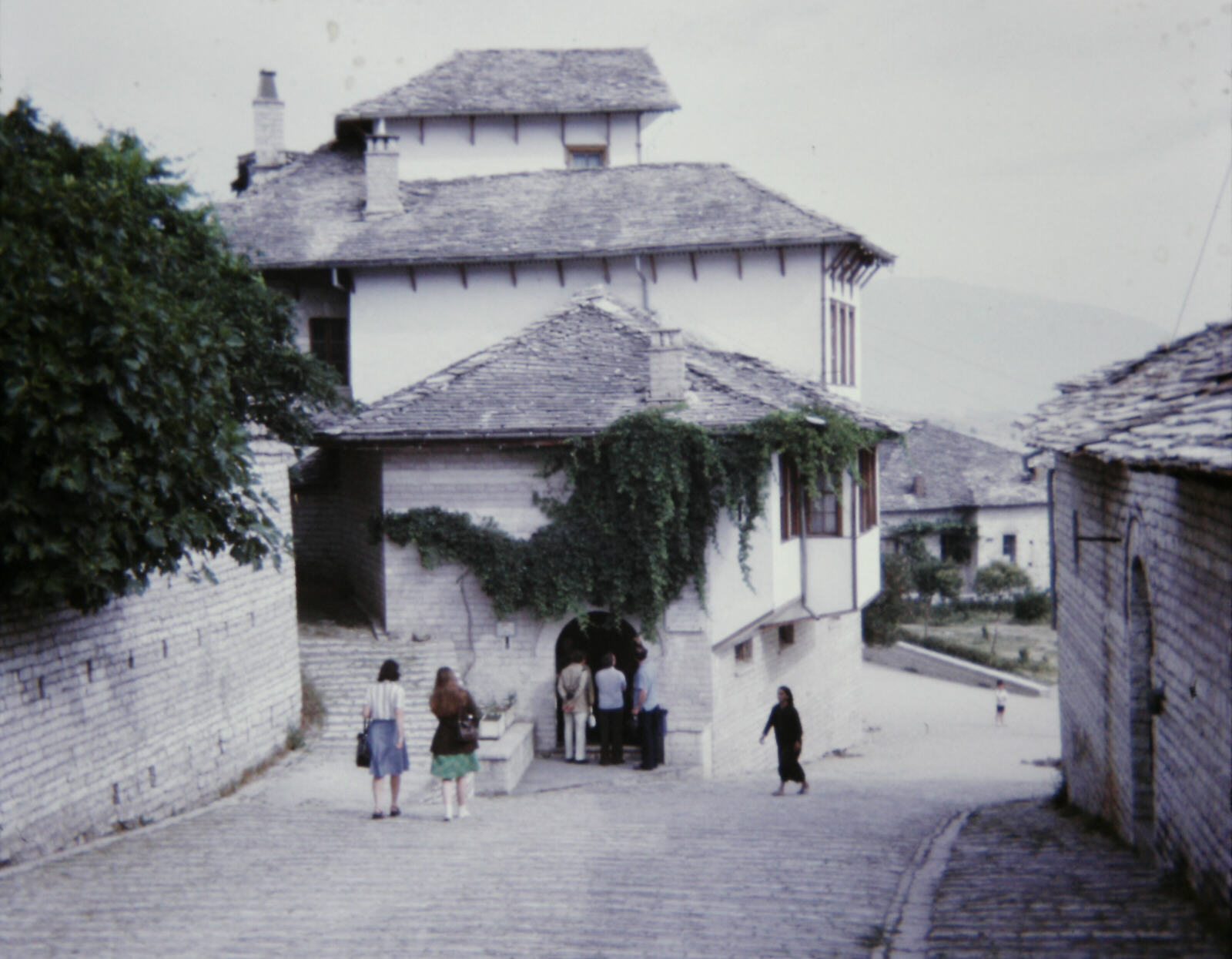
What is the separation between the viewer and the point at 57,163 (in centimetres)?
1195

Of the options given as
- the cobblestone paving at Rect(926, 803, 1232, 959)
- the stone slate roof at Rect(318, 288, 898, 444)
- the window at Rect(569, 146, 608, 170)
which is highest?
the window at Rect(569, 146, 608, 170)

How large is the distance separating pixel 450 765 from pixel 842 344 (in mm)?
16941

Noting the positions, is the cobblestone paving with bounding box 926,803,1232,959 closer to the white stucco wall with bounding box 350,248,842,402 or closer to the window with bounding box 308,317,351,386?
the white stucco wall with bounding box 350,248,842,402

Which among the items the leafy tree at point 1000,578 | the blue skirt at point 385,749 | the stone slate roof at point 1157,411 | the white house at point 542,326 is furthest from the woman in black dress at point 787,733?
the leafy tree at point 1000,578

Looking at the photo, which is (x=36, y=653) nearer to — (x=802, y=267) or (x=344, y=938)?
(x=344, y=938)

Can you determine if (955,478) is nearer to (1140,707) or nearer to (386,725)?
(1140,707)

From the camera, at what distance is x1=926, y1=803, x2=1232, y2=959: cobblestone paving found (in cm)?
746

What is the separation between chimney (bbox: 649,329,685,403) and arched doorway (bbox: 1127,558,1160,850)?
9336 mm

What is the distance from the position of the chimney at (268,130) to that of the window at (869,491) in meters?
16.9

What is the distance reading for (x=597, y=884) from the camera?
966 centimetres

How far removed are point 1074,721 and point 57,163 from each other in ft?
39.5

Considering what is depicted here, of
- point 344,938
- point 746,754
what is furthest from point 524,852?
point 746,754

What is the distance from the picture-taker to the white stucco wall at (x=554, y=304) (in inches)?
1005

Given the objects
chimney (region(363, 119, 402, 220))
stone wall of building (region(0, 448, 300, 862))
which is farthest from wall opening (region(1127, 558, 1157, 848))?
chimney (region(363, 119, 402, 220))
